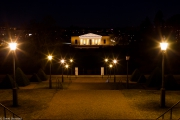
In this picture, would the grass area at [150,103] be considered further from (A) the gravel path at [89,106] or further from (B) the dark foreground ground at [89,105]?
(A) the gravel path at [89,106]

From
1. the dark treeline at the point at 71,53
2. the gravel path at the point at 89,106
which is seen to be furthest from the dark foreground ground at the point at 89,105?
the dark treeline at the point at 71,53

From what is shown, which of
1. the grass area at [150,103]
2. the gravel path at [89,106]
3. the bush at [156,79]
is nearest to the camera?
the gravel path at [89,106]

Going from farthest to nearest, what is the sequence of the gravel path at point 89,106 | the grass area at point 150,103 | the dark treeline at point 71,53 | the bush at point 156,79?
1. the dark treeline at point 71,53
2. the bush at point 156,79
3. the grass area at point 150,103
4. the gravel path at point 89,106

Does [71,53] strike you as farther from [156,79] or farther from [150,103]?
[150,103]

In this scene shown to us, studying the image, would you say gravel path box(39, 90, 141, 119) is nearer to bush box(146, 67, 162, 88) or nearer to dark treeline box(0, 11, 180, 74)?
bush box(146, 67, 162, 88)

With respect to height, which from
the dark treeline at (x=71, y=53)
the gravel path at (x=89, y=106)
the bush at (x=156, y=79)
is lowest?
the gravel path at (x=89, y=106)

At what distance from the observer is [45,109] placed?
1579cm

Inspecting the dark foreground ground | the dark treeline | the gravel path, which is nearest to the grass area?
the dark foreground ground

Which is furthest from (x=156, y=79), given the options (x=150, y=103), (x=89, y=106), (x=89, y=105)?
(x=89, y=106)

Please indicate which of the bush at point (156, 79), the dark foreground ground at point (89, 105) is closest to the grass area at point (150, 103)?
the dark foreground ground at point (89, 105)

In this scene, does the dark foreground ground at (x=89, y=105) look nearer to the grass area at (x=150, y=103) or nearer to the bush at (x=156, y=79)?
the grass area at (x=150, y=103)

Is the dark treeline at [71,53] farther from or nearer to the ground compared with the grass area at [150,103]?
farther from the ground

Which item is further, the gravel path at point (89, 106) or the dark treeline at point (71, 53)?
the dark treeline at point (71, 53)

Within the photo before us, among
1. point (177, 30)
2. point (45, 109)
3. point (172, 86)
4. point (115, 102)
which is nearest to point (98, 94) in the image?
point (115, 102)
